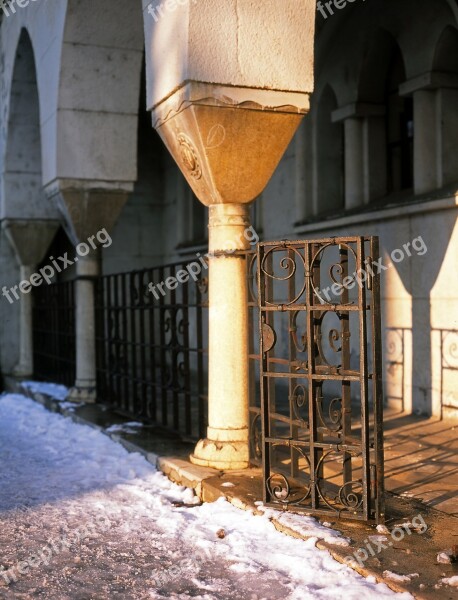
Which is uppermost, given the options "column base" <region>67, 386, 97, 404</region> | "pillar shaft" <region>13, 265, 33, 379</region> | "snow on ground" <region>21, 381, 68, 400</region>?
"pillar shaft" <region>13, 265, 33, 379</region>

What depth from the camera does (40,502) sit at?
4496mm

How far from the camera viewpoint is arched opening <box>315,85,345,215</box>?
820cm

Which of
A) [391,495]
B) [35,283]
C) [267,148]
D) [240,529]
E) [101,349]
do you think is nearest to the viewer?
[240,529]

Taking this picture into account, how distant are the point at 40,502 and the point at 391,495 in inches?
76.7

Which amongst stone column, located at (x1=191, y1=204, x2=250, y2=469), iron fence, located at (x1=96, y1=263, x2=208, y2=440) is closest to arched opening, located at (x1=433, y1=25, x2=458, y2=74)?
iron fence, located at (x1=96, y1=263, x2=208, y2=440)

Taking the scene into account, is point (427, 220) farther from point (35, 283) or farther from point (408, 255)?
point (35, 283)

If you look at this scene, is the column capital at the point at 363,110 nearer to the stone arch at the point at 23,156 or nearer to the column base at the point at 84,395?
the column base at the point at 84,395

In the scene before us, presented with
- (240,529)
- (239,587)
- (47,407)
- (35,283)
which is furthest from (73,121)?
(239,587)

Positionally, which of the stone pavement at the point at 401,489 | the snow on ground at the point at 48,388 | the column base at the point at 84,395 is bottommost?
the snow on ground at the point at 48,388

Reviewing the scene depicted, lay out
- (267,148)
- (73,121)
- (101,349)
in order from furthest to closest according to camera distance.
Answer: (101,349) → (73,121) → (267,148)

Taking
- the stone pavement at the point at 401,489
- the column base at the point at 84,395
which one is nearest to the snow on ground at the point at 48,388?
the column base at the point at 84,395

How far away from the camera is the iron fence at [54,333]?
8.77 metres

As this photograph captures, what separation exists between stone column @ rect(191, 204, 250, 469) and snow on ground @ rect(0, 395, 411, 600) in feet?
1.32

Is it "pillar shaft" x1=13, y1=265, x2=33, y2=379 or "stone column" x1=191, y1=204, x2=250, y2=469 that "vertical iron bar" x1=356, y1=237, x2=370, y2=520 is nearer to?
"stone column" x1=191, y1=204, x2=250, y2=469
